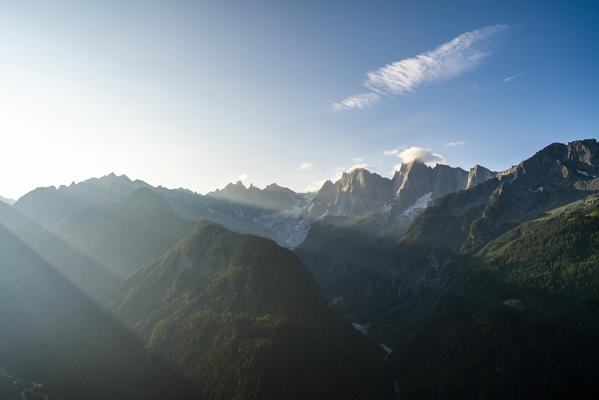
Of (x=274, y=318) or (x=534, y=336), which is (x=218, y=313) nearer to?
(x=274, y=318)

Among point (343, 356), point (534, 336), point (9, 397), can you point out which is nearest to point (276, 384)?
point (343, 356)

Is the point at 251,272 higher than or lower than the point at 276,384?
higher

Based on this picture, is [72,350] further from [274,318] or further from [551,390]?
[551,390]

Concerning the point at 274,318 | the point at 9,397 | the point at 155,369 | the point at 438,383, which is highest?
the point at 274,318

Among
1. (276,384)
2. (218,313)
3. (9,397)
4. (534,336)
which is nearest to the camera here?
(276,384)

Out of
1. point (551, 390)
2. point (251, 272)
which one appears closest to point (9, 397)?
point (251, 272)

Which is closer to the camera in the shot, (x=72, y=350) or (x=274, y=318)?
(x=274, y=318)

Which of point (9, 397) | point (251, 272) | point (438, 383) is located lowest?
point (438, 383)

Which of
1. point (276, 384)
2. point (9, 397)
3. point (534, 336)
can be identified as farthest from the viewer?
point (534, 336)

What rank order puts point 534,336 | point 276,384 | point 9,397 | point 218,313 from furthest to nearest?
point 534,336, point 218,313, point 9,397, point 276,384
